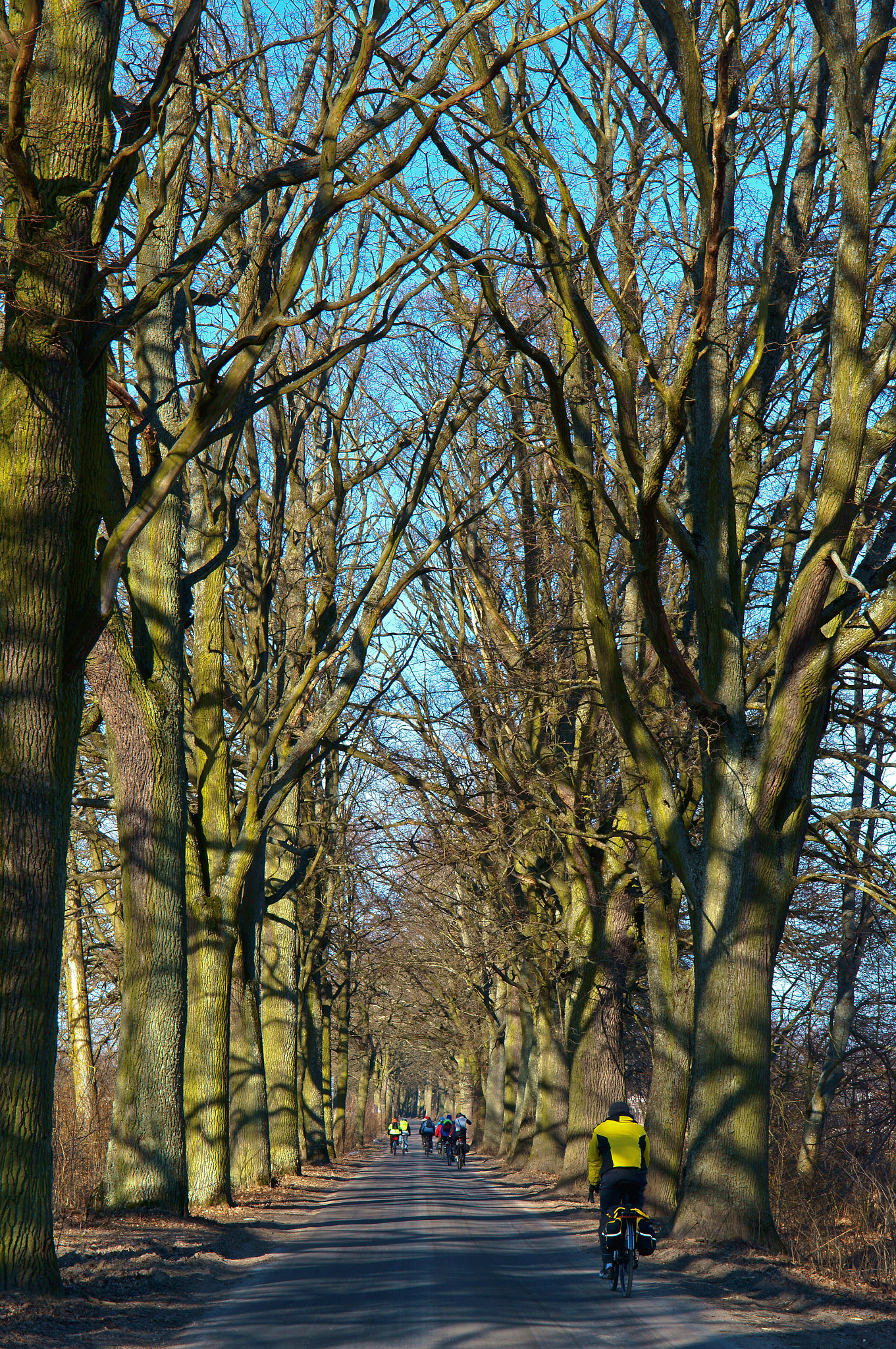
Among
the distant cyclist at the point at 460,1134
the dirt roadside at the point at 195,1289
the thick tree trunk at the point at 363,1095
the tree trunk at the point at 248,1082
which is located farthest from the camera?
the thick tree trunk at the point at 363,1095

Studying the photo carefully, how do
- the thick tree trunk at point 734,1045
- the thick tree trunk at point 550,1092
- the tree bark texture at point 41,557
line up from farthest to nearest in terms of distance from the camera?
the thick tree trunk at point 550,1092
the thick tree trunk at point 734,1045
the tree bark texture at point 41,557

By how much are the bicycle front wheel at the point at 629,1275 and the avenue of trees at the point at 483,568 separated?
1692 millimetres

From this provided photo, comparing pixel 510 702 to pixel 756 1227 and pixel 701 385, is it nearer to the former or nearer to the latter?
pixel 701 385

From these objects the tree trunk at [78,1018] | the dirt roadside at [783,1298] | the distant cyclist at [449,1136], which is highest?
the tree trunk at [78,1018]

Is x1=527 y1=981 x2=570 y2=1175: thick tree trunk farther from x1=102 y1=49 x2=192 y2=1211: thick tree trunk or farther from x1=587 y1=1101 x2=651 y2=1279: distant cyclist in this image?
x1=587 y1=1101 x2=651 y2=1279: distant cyclist

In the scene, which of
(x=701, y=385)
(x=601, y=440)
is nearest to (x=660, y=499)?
(x=701, y=385)

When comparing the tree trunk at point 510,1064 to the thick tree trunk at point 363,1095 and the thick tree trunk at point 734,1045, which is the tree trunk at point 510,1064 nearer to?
the thick tree trunk at point 363,1095

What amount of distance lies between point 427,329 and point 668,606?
583cm

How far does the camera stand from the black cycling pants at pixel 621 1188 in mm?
9914

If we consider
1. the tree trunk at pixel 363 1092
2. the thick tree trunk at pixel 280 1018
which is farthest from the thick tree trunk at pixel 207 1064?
the tree trunk at pixel 363 1092

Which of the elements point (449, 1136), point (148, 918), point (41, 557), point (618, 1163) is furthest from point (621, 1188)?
point (449, 1136)

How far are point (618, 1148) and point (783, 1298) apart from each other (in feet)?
6.14

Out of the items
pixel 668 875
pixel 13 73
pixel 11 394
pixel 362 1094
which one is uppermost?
pixel 13 73

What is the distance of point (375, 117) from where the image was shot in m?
9.77
